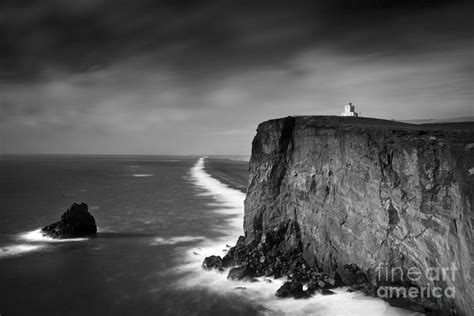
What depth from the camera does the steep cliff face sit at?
16.2m

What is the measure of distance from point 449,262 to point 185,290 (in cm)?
1740

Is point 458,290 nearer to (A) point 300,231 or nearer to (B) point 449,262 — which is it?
(B) point 449,262

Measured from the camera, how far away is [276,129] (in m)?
31.6

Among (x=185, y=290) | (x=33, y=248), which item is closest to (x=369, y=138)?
(x=185, y=290)

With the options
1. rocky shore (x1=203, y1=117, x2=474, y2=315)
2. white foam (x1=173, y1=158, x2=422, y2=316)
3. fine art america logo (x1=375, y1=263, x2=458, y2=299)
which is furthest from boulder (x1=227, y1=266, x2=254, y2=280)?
fine art america logo (x1=375, y1=263, x2=458, y2=299)

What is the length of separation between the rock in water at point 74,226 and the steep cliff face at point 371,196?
21.5 meters

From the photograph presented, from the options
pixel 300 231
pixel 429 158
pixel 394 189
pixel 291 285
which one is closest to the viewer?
pixel 429 158

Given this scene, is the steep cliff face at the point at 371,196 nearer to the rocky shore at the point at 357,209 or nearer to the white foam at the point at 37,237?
the rocky shore at the point at 357,209

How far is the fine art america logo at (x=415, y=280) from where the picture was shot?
1672cm

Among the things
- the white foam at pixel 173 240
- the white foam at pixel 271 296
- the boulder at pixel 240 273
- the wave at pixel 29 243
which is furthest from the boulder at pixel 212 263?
the wave at pixel 29 243

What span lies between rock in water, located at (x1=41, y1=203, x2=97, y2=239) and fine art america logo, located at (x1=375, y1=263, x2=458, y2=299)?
3408cm

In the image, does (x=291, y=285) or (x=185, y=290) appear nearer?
(x=291, y=285)

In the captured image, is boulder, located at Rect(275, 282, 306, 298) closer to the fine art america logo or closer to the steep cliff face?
the steep cliff face

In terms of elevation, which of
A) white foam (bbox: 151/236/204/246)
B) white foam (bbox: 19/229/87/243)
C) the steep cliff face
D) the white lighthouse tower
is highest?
the white lighthouse tower
